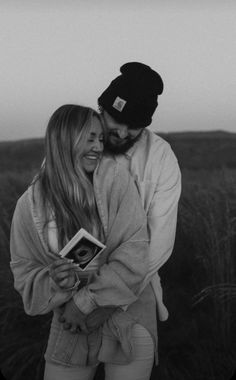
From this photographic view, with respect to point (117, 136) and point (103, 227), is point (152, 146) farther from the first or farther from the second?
point (103, 227)

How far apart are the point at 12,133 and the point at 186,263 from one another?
2.69ft

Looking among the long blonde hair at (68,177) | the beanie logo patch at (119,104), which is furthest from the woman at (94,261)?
the beanie logo patch at (119,104)

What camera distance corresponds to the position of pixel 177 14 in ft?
7.75

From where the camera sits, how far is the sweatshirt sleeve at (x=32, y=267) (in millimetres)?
1994

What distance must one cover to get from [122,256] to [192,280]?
0.55 m

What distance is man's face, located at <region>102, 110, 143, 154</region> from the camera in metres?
2.01

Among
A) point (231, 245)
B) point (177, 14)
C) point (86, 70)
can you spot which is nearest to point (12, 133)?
point (86, 70)

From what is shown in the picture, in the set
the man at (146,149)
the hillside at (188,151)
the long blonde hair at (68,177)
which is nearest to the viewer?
the long blonde hair at (68,177)

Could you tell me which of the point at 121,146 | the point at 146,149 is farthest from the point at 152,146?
the point at 121,146

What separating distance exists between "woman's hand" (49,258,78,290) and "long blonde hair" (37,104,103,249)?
0.25 ft

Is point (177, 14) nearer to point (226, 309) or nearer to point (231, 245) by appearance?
point (231, 245)

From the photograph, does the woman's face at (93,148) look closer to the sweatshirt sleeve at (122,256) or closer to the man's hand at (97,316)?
the sweatshirt sleeve at (122,256)

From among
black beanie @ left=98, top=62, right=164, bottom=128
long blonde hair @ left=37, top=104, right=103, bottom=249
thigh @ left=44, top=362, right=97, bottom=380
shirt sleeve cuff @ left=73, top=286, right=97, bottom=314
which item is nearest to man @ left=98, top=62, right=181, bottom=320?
black beanie @ left=98, top=62, right=164, bottom=128

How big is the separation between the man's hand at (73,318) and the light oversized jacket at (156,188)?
0.25 m
